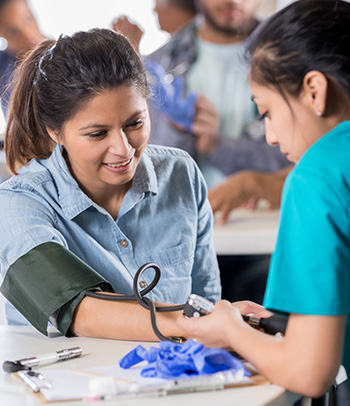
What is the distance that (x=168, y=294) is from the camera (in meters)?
1.40

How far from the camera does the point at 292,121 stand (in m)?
0.88

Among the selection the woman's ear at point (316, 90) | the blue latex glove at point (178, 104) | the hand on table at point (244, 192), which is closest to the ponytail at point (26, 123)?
the woman's ear at point (316, 90)

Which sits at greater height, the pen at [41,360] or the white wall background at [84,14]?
the white wall background at [84,14]

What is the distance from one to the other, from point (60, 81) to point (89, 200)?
249 millimetres

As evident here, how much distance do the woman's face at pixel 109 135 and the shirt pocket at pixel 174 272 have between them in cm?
19

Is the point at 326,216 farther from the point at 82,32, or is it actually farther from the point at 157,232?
the point at 82,32

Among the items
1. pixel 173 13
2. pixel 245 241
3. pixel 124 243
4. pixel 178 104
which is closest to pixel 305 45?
pixel 124 243

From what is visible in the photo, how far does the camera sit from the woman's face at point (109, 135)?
1.28 m

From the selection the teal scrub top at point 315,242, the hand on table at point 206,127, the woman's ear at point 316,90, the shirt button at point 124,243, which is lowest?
the hand on table at point 206,127

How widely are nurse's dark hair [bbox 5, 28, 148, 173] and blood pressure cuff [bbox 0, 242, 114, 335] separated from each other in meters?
0.33

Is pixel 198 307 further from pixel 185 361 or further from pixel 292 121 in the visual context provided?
pixel 292 121

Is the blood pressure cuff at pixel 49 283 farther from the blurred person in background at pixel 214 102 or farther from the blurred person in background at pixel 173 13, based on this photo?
the blurred person in background at pixel 173 13

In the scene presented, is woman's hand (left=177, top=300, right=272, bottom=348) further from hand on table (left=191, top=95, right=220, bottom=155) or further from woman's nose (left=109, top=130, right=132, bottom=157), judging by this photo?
hand on table (left=191, top=95, right=220, bottom=155)

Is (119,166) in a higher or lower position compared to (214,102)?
higher
